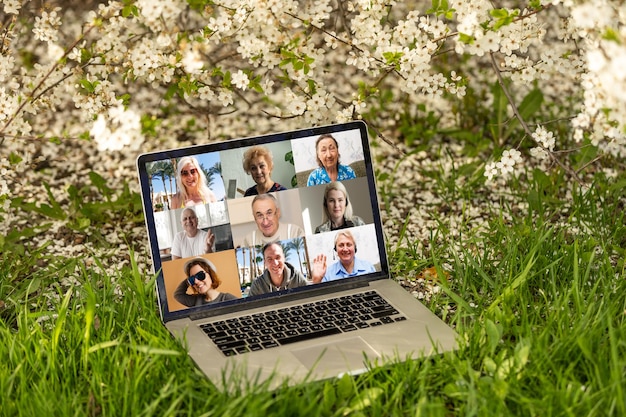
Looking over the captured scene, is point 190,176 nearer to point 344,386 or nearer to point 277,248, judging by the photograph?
point 277,248

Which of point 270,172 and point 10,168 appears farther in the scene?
point 10,168

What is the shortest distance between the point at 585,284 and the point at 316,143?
967mm

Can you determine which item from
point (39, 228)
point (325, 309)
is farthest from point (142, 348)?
point (39, 228)

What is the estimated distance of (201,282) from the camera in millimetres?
2443

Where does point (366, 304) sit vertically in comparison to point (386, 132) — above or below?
below

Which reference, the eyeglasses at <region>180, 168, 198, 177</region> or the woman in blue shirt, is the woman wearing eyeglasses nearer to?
the eyeglasses at <region>180, 168, 198, 177</region>

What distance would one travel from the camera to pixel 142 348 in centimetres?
215

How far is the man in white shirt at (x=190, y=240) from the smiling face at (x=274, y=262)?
16cm

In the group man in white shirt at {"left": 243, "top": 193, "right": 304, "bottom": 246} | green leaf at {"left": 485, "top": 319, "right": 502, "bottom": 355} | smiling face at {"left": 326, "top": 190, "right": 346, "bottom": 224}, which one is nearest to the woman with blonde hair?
smiling face at {"left": 326, "top": 190, "right": 346, "bottom": 224}

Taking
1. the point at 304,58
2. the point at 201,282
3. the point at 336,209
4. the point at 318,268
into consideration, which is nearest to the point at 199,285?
the point at 201,282

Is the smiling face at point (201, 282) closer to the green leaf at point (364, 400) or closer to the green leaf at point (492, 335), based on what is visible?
the green leaf at point (364, 400)

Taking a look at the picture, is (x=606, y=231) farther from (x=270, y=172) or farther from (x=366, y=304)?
(x=270, y=172)

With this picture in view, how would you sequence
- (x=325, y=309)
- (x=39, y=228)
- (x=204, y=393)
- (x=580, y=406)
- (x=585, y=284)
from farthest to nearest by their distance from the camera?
(x=39, y=228) → (x=585, y=284) → (x=325, y=309) → (x=204, y=393) → (x=580, y=406)

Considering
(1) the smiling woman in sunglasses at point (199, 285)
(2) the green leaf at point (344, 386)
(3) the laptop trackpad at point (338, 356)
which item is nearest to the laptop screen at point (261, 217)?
(1) the smiling woman in sunglasses at point (199, 285)
